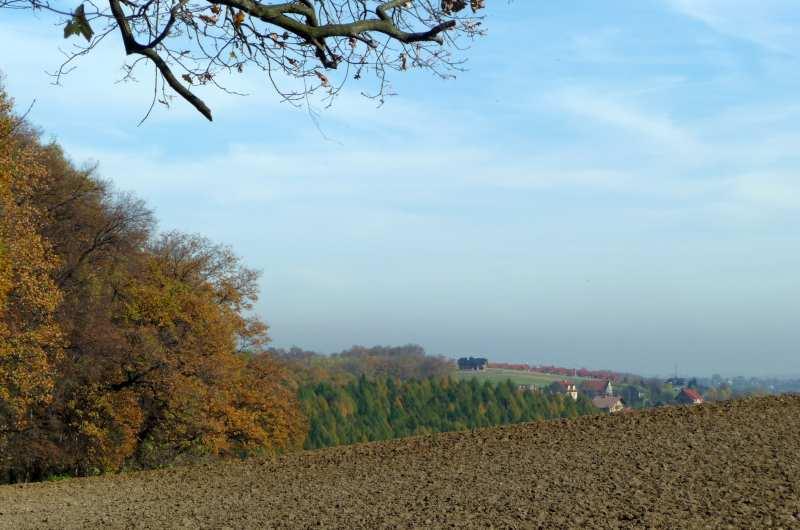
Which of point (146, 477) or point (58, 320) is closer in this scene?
point (146, 477)

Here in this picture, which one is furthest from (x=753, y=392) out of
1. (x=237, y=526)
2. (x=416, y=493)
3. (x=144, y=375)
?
(x=144, y=375)

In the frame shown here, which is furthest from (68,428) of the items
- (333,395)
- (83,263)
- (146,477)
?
(333,395)

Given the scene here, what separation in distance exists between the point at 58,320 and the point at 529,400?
86.7 m

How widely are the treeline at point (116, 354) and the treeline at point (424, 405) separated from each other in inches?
2028

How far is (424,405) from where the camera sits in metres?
107

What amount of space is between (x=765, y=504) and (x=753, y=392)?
1137 centimetres

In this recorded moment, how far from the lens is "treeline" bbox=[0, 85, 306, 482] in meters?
29.4

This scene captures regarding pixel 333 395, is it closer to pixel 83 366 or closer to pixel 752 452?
pixel 83 366

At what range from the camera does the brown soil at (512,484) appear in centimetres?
1129

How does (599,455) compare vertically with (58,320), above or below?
below

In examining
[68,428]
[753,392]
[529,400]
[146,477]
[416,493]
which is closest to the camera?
[416,493]

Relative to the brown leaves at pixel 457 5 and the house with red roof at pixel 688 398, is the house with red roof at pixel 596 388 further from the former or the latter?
→ the brown leaves at pixel 457 5

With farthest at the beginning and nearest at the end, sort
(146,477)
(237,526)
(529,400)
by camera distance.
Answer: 1. (529,400)
2. (146,477)
3. (237,526)

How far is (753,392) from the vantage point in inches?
850
